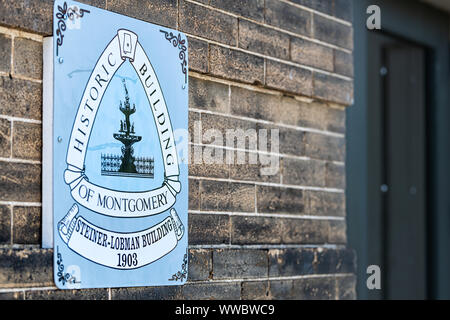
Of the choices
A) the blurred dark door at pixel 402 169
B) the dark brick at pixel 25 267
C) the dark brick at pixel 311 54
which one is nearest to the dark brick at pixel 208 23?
the dark brick at pixel 311 54

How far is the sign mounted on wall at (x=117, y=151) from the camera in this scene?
8.59 ft

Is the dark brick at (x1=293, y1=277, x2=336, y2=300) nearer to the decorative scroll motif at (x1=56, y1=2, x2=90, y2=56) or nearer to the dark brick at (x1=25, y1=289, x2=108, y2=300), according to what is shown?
the dark brick at (x1=25, y1=289, x2=108, y2=300)

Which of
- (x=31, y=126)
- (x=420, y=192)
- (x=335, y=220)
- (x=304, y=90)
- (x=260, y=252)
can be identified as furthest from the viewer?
(x=420, y=192)

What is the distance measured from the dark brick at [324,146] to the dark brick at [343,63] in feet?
1.10

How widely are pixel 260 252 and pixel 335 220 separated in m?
0.69

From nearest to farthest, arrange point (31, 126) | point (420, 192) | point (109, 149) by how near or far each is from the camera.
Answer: point (31, 126), point (109, 149), point (420, 192)

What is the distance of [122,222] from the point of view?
2809mm

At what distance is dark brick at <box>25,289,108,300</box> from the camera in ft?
8.23

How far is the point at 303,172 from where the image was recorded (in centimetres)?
378

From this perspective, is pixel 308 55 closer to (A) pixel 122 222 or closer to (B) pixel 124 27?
(B) pixel 124 27

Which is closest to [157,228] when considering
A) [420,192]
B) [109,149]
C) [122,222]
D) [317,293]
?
[122,222]

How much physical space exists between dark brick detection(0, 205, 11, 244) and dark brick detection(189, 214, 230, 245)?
2.78 feet

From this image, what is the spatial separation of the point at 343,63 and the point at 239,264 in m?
1.29

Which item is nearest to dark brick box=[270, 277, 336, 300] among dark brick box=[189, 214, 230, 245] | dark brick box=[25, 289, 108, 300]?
dark brick box=[189, 214, 230, 245]
